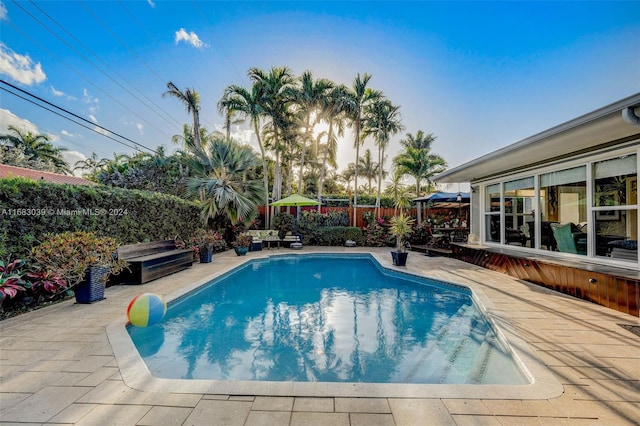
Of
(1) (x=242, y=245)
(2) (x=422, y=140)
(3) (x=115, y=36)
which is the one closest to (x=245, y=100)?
(3) (x=115, y=36)

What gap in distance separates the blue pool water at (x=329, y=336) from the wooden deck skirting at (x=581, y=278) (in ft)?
5.31

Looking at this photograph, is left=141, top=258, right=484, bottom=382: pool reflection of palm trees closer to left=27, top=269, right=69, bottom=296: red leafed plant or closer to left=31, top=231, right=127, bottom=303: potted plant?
left=31, top=231, right=127, bottom=303: potted plant

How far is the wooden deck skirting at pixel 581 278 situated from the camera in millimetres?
3952

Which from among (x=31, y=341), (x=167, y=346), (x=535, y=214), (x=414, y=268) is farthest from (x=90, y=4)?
(x=535, y=214)

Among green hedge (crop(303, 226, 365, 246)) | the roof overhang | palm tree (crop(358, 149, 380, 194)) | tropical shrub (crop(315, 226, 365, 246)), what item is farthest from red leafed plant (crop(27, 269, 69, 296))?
palm tree (crop(358, 149, 380, 194))

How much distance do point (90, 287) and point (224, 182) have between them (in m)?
6.48

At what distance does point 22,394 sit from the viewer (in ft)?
6.98

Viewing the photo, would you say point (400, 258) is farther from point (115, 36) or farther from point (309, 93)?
point (115, 36)

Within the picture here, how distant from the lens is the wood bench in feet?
19.0

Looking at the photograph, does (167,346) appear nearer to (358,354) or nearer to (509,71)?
(358,354)

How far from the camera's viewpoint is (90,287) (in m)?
4.50

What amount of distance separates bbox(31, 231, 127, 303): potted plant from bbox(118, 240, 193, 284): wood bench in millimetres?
968

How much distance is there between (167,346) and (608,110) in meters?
6.30

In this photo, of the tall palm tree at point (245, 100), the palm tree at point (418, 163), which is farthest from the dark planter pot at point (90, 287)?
the palm tree at point (418, 163)
